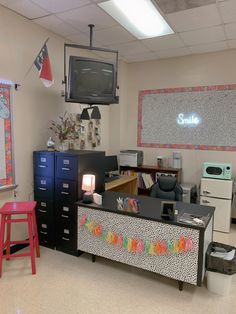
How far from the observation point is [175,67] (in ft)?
14.5

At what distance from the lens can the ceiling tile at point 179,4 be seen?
2531 millimetres

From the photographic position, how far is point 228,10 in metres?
2.71

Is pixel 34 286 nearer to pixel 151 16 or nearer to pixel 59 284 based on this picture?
pixel 59 284

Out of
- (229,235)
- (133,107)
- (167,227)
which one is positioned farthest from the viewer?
(133,107)

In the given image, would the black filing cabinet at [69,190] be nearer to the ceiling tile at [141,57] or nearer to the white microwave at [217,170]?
the white microwave at [217,170]

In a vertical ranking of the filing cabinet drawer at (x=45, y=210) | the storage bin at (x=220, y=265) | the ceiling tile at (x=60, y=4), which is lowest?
the storage bin at (x=220, y=265)

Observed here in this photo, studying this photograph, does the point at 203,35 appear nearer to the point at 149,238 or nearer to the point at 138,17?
the point at 138,17

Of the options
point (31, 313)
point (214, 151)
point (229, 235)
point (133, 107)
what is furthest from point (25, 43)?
point (229, 235)

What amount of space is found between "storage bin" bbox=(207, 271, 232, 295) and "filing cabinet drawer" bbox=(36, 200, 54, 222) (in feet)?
6.33

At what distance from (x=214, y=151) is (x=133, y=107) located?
1782 mm

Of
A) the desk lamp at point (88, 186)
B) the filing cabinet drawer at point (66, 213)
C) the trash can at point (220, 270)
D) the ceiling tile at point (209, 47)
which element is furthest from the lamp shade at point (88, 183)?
the ceiling tile at point (209, 47)

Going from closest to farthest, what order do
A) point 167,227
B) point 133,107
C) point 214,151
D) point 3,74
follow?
1. point 167,227
2. point 3,74
3. point 214,151
4. point 133,107

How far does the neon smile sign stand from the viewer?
4.30m

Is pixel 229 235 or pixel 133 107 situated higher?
pixel 133 107
